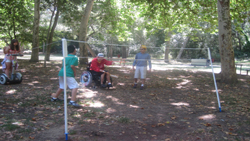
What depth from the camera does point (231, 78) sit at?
34.4 feet

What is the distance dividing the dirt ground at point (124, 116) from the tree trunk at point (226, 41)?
1.84 metres

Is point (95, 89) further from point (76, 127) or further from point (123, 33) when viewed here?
point (123, 33)

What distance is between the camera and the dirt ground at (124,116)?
4.36 m

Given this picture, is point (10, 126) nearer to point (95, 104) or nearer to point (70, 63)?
point (70, 63)

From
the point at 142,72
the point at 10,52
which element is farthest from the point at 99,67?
the point at 10,52

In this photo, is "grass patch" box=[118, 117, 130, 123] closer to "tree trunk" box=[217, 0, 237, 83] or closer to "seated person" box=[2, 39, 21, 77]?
"seated person" box=[2, 39, 21, 77]

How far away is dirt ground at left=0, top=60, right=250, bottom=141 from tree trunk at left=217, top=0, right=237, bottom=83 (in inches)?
72.5

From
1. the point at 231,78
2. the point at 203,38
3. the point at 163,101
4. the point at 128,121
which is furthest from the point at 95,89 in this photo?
the point at 203,38

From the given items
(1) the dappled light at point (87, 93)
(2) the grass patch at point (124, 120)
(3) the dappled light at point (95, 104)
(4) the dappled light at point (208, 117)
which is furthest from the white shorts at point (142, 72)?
(2) the grass patch at point (124, 120)

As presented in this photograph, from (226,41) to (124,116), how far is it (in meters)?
7.13

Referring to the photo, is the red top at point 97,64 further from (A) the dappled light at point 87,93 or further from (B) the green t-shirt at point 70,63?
(B) the green t-shirt at point 70,63

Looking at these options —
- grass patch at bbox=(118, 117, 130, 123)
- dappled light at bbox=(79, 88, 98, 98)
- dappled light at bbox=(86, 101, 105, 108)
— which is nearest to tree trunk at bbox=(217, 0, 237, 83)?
dappled light at bbox=(79, 88, 98, 98)

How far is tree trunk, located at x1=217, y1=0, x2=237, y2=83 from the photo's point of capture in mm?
10320

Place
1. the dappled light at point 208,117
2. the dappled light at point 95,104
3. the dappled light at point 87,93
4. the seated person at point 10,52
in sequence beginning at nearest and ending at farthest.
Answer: the dappled light at point 208,117, the dappled light at point 95,104, the dappled light at point 87,93, the seated person at point 10,52
